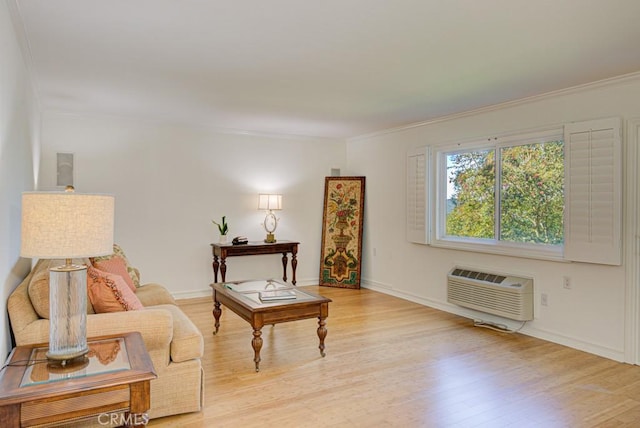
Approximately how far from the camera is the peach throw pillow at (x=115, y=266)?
3381mm

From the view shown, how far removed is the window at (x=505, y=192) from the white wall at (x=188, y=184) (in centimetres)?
228

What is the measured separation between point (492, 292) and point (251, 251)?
9.93ft

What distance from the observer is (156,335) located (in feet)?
7.79

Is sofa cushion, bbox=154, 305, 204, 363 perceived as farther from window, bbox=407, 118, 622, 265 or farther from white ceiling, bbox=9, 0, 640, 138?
window, bbox=407, 118, 622, 265

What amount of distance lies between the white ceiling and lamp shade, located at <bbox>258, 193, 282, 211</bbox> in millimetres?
1656

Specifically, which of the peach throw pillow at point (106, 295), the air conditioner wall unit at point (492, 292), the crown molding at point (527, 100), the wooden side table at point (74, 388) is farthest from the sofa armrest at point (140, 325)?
the crown molding at point (527, 100)

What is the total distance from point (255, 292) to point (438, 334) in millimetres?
1872

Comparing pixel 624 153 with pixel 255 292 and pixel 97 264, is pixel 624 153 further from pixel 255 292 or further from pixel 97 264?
pixel 97 264

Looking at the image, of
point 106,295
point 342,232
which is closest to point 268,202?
point 342,232

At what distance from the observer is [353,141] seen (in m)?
6.76

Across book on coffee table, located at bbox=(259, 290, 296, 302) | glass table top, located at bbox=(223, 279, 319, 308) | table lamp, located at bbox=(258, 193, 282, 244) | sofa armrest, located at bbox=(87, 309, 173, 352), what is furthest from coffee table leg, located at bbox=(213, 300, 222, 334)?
table lamp, located at bbox=(258, 193, 282, 244)

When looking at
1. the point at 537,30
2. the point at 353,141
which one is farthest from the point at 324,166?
the point at 537,30

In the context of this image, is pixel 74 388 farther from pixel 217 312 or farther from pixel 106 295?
pixel 217 312

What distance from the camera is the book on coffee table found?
3444 mm
